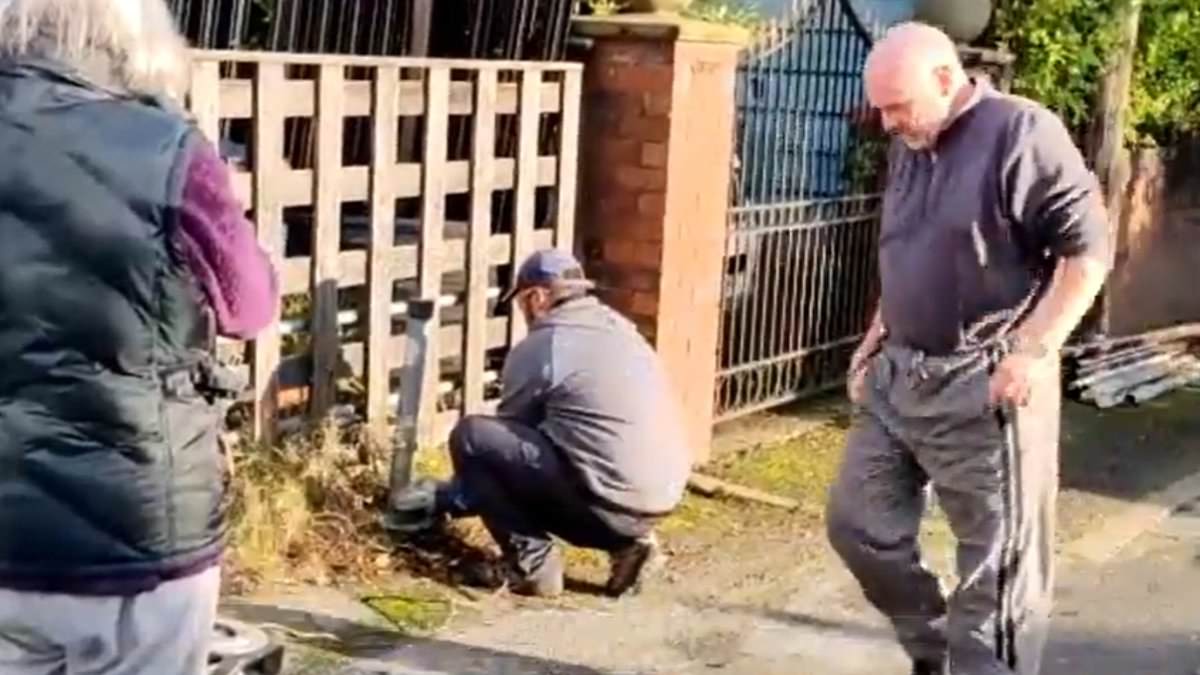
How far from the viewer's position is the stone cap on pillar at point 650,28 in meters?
7.37

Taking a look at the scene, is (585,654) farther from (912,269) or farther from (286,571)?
(912,269)

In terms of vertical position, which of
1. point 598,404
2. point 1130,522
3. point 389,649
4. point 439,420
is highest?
point 598,404

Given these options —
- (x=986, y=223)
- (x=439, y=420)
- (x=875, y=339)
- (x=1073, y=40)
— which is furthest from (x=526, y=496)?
(x=1073, y=40)

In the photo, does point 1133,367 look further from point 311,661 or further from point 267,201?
point 311,661

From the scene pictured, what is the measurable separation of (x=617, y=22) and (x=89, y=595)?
455 centimetres

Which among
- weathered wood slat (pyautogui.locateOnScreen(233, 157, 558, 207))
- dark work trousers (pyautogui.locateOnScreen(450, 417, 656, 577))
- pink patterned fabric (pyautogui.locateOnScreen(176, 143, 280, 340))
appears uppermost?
pink patterned fabric (pyautogui.locateOnScreen(176, 143, 280, 340))

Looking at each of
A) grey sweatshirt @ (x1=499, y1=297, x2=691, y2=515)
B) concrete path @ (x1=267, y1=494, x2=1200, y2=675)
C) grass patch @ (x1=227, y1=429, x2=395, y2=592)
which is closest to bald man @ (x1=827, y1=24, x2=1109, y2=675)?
concrete path @ (x1=267, y1=494, x2=1200, y2=675)

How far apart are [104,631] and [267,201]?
10.1 feet

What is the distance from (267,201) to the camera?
20.5 ft

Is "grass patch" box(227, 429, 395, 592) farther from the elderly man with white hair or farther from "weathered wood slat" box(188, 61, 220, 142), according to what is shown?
the elderly man with white hair

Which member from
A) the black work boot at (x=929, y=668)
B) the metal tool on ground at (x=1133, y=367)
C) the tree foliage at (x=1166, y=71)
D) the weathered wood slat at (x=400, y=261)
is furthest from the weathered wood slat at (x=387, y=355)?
the tree foliage at (x=1166, y=71)

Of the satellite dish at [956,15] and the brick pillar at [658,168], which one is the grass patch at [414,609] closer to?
the brick pillar at [658,168]

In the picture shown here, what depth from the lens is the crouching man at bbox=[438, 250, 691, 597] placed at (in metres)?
6.12

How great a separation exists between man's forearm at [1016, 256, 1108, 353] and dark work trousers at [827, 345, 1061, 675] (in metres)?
0.17
